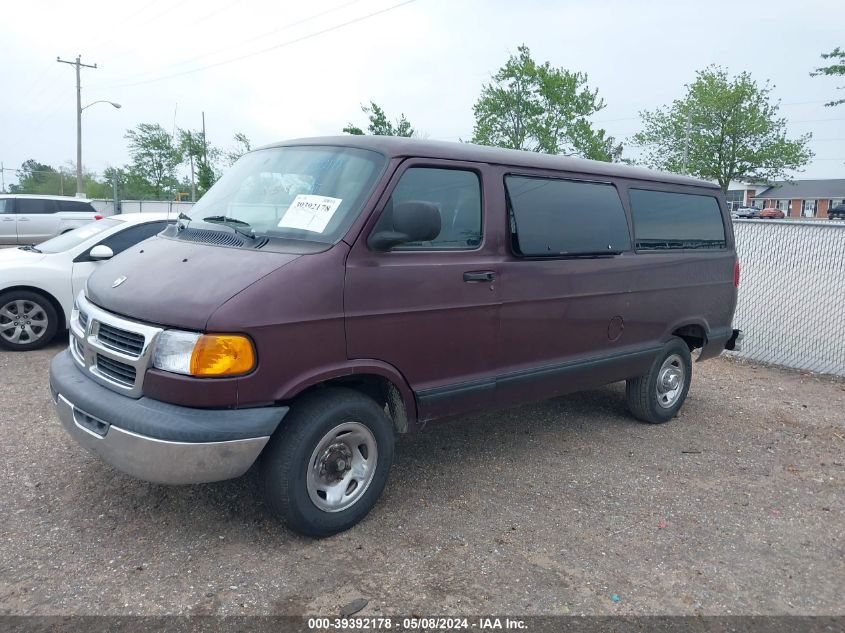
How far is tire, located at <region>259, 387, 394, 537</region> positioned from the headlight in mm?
425

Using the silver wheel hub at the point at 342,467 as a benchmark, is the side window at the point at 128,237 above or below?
above

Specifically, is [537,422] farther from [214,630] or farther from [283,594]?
[214,630]

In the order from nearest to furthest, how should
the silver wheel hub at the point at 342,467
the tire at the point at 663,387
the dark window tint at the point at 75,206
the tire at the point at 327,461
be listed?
the tire at the point at 327,461, the silver wheel hub at the point at 342,467, the tire at the point at 663,387, the dark window tint at the point at 75,206

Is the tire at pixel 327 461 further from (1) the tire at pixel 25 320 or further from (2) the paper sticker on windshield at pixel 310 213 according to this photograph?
(1) the tire at pixel 25 320

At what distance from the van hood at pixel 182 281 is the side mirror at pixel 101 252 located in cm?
349

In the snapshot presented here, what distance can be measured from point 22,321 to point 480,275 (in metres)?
5.55

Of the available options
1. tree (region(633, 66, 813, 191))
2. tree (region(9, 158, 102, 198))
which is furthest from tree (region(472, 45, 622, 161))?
tree (region(9, 158, 102, 198))

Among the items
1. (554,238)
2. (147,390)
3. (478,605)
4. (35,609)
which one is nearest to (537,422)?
(554,238)

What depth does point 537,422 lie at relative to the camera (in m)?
5.58

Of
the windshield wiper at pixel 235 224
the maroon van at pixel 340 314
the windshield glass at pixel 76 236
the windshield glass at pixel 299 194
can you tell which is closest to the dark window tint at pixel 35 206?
the windshield glass at pixel 76 236

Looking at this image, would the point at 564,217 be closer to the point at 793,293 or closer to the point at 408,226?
the point at 408,226

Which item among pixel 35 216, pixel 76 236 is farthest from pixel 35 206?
pixel 76 236

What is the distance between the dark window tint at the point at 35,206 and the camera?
1720 centimetres

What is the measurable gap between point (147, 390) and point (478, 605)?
1820mm
